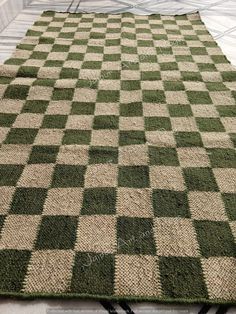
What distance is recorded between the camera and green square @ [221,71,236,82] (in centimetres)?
367

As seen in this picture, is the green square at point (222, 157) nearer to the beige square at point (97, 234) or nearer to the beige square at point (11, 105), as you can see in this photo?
the beige square at point (97, 234)

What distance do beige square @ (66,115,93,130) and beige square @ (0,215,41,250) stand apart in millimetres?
1042

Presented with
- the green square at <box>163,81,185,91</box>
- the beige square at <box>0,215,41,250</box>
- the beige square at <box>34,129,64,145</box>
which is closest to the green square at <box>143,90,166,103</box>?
the green square at <box>163,81,185,91</box>

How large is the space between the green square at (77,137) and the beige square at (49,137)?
5 centimetres

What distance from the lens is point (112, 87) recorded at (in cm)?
351

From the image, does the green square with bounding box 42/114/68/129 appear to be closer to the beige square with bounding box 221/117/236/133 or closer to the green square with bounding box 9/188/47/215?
the green square with bounding box 9/188/47/215

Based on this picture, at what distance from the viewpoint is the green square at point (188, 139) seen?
2771 millimetres

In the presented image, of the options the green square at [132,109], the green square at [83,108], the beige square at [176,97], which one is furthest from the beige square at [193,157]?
the green square at [83,108]

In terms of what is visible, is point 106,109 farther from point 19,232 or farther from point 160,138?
point 19,232

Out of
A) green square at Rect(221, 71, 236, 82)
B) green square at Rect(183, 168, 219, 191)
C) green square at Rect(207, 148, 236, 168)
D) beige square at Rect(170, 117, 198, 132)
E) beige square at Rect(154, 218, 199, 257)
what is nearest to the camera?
beige square at Rect(154, 218, 199, 257)

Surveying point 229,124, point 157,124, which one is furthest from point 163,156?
point 229,124

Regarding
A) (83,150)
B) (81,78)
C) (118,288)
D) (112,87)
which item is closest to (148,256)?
(118,288)

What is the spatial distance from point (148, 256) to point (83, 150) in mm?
1082

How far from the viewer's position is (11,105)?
321 centimetres
